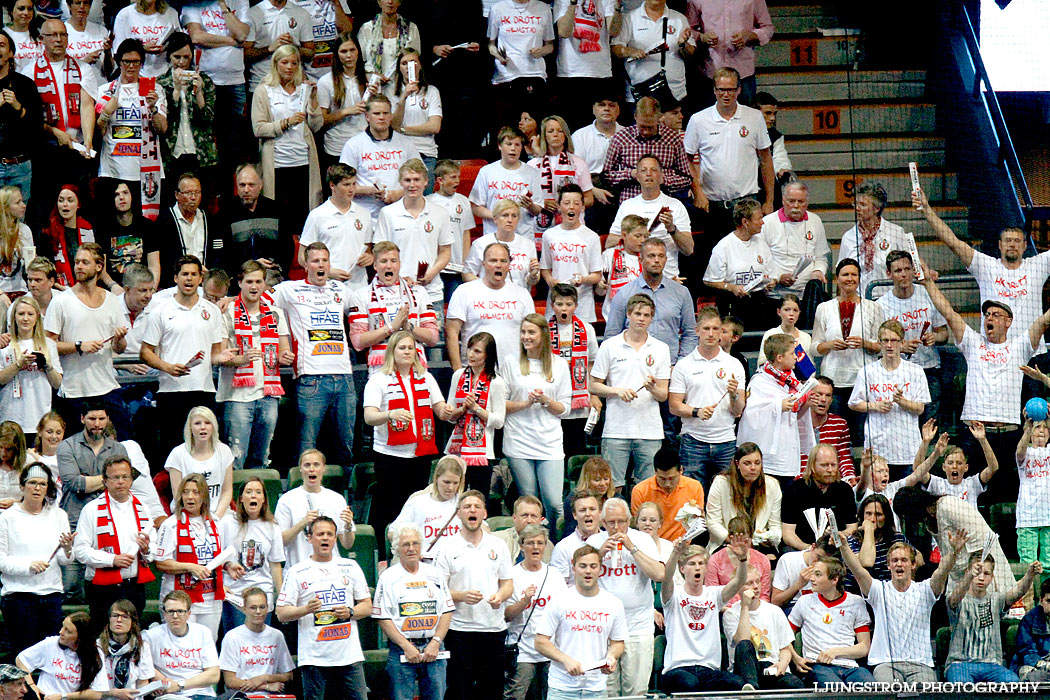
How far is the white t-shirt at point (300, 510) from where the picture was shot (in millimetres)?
9703

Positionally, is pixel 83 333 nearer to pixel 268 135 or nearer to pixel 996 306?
pixel 268 135

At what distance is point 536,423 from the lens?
10422 millimetres

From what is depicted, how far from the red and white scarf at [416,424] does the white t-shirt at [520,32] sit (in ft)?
13.3

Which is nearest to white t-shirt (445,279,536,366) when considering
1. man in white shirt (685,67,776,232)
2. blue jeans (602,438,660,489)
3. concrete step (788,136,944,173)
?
blue jeans (602,438,660,489)

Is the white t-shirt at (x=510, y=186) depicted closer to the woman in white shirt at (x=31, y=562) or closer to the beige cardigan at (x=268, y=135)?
the beige cardigan at (x=268, y=135)

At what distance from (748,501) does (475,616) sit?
201 centimetres

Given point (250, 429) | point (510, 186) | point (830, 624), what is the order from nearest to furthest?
point (830, 624)
point (250, 429)
point (510, 186)

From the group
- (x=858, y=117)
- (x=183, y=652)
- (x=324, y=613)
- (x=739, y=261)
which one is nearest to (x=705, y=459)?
(x=739, y=261)

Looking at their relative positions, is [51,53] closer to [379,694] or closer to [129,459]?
[129,459]

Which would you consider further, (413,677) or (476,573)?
(476,573)

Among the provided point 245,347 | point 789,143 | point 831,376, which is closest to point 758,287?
point 831,376

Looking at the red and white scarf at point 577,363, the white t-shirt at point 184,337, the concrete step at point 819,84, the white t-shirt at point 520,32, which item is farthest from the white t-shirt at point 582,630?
the concrete step at point 819,84

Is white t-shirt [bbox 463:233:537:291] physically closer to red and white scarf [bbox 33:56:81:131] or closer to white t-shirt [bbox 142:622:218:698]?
red and white scarf [bbox 33:56:81:131]

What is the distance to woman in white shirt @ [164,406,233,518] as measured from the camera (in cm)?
991
